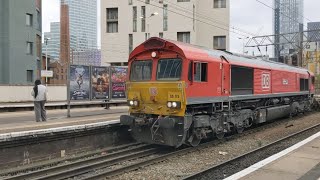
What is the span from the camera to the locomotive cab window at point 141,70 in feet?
43.6

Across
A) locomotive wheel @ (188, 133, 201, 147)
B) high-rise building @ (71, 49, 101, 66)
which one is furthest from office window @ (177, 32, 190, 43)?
locomotive wheel @ (188, 133, 201, 147)

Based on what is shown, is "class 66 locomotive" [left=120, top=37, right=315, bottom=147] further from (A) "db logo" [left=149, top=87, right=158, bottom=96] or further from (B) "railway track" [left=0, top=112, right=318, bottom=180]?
(B) "railway track" [left=0, top=112, right=318, bottom=180]

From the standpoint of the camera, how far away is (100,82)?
69.8 feet

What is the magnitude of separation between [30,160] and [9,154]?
0.70 m

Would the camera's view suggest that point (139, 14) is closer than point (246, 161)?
No

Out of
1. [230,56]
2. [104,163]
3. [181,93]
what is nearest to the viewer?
[104,163]

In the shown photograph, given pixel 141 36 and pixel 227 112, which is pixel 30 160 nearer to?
pixel 227 112

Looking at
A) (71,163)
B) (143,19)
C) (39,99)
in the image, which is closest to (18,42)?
(143,19)

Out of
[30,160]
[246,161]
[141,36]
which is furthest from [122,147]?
[141,36]

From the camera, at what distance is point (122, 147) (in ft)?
44.7

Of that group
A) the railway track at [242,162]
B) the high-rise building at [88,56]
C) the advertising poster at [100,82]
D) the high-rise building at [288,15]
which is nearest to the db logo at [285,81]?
the railway track at [242,162]

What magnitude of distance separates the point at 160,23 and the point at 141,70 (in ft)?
137

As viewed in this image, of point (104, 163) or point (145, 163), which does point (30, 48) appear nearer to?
point (104, 163)

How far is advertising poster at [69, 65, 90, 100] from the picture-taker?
1934 centimetres
